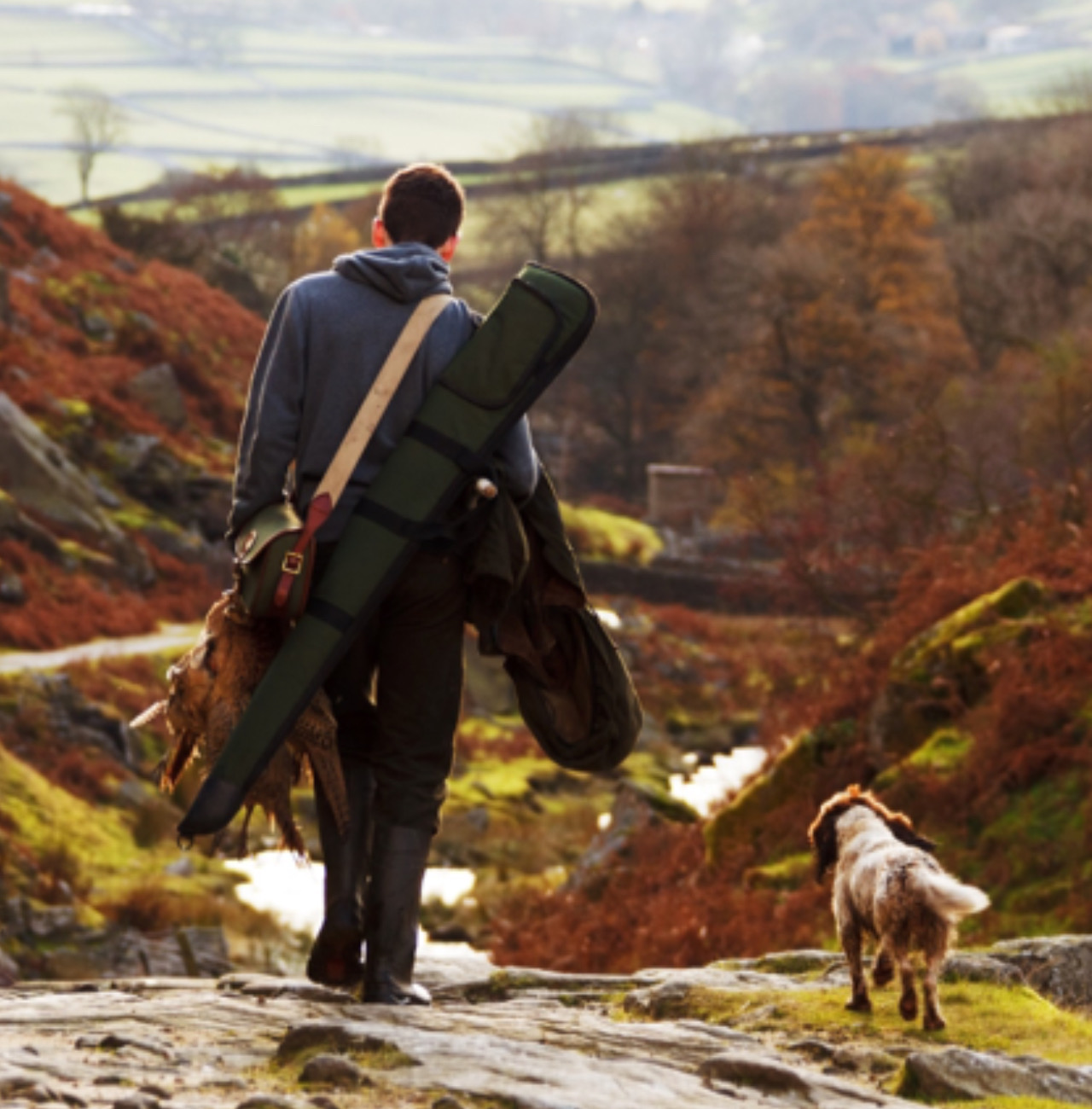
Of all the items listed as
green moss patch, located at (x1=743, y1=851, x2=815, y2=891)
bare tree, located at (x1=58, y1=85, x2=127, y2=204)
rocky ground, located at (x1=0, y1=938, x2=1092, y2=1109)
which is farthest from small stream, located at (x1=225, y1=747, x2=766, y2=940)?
bare tree, located at (x1=58, y1=85, x2=127, y2=204)

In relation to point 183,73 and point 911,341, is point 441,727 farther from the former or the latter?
point 183,73

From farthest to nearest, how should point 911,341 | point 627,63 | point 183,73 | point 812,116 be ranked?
point 627,63 < point 812,116 < point 183,73 < point 911,341

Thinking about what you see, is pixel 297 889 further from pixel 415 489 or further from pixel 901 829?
pixel 415 489

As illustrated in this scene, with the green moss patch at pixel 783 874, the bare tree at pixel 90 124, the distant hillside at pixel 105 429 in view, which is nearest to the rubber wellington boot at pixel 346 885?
the green moss patch at pixel 783 874

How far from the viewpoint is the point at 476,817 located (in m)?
27.7

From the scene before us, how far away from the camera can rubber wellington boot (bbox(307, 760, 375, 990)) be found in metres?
6.27

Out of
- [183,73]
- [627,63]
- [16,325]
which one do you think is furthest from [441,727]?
[627,63]

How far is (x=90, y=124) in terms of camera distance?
3519 inches

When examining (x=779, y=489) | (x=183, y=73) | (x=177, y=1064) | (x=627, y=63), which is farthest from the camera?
(x=627, y=63)

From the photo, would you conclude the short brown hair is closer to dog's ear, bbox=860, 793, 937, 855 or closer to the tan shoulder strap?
the tan shoulder strap

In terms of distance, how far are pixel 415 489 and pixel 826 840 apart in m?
2.21

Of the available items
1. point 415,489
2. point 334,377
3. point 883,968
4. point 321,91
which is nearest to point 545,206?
point 321,91

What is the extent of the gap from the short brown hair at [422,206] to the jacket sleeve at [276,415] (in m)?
0.43

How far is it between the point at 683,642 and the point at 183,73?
291 ft
